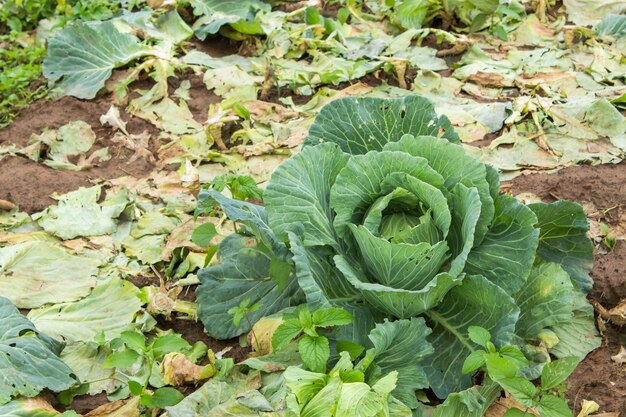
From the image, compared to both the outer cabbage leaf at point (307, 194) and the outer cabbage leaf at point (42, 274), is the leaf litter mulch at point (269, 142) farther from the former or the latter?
the outer cabbage leaf at point (307, 194)

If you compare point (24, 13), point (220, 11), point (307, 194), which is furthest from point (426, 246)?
point (24, 13)

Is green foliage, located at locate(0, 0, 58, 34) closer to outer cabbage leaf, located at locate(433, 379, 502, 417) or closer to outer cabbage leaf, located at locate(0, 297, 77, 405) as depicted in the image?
outer cabbage leaf, located at locate(0, 297, 77, 405)

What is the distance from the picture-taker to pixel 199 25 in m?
5.50

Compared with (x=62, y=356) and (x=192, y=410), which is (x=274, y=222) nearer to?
(x=192, y=410)

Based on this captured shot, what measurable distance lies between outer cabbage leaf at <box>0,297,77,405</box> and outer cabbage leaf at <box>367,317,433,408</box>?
1.16 meters

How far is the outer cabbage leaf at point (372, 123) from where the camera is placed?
2955mm

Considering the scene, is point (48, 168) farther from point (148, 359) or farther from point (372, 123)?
point (372, 123)

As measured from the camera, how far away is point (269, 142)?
14.0 feet

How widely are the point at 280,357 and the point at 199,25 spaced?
3.40 meters

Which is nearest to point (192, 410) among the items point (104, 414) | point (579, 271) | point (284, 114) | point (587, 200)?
point (104, 414)

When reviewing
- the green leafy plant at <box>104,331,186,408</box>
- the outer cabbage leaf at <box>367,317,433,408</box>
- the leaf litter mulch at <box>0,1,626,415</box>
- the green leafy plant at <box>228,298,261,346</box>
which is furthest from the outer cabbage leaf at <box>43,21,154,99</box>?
the outer cabbage leaf at <box>367,317,433,408</box>

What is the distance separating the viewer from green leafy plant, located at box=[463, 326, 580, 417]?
7.67ft

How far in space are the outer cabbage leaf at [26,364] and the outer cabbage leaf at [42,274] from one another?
16.5 inches

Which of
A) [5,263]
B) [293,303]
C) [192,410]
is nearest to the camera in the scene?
[192,410]
